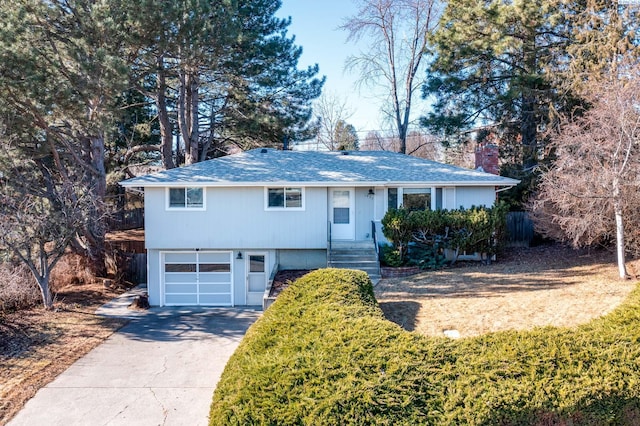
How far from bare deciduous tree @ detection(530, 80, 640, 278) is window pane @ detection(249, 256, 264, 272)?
358 inches

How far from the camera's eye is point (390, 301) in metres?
9.19

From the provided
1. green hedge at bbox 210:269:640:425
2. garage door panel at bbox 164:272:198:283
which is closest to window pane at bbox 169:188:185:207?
garage door panel at bbox 164:272:198:283

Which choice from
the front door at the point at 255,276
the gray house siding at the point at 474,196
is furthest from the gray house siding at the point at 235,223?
the gray house siding at the point at 474,196

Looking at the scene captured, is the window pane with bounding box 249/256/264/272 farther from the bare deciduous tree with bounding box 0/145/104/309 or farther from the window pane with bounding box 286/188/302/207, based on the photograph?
the bare deciduous tree with bounding box 0/145/104/309

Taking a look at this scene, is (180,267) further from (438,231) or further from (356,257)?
(438,231)

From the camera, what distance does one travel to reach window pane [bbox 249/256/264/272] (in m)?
14.6

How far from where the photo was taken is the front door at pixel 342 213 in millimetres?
14602

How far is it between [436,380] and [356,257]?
9225 mm

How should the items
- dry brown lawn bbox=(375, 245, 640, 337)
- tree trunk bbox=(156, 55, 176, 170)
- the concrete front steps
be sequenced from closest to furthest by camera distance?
dry brown lawn bbox=(375, 245, 640, 337) < the concrete front steps < tree trunk bbox=(156, 55, 176, 170)

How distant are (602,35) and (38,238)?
20.3m

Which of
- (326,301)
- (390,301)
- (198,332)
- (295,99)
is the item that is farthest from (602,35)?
(198,332)

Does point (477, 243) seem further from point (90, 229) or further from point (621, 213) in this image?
point (90, 229)

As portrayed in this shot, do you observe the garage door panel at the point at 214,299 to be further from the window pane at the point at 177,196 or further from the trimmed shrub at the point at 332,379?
the trimmed shrub at the point at 332,379

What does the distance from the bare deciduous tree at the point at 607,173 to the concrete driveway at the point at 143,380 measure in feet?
31.1
